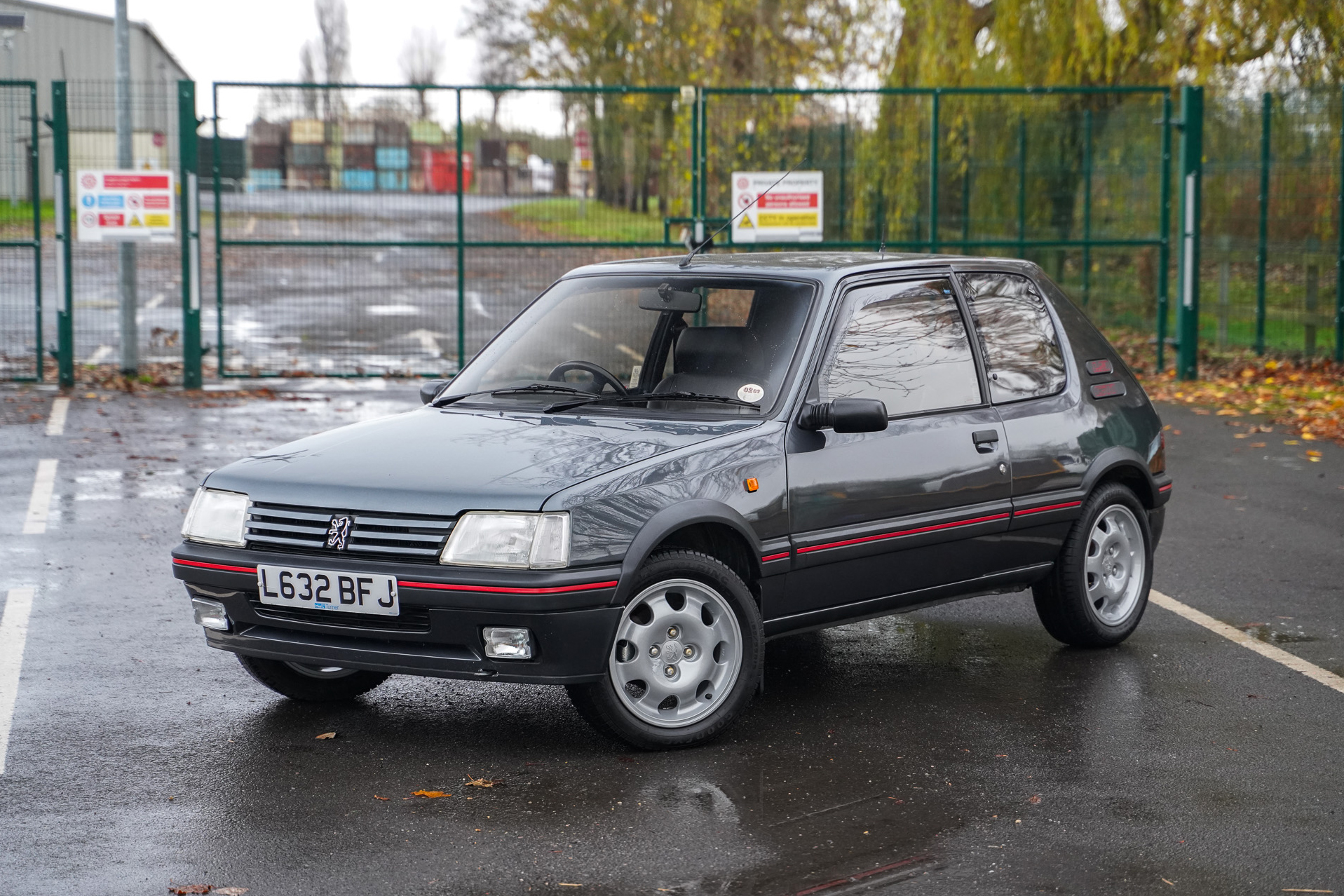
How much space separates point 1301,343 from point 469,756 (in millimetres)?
14165

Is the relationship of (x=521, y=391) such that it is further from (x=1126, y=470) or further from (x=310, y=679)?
(x=1126, y=470)

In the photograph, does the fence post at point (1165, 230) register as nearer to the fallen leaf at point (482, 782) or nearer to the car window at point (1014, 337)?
the car window at point (1014, 337)

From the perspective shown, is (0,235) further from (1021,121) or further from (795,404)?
(795,404)

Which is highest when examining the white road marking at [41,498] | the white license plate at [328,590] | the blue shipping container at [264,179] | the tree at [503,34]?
the tree at [503,34]

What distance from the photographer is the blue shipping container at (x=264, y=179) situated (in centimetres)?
1490

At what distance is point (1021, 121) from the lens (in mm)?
17844

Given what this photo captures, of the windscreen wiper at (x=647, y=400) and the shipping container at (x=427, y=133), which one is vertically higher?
the shipping container at (x=427, y=133)

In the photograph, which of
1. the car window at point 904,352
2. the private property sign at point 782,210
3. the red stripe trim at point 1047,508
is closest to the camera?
the car window at point 904,352

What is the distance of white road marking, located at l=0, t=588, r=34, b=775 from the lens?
5.53 metres

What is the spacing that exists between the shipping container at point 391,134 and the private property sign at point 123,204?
1942mm

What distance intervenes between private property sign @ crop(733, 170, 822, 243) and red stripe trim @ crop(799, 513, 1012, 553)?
9.67 metres

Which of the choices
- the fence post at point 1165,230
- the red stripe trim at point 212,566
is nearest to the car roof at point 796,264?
the red stripe trim at point 212,566

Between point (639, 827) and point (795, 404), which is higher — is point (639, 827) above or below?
below

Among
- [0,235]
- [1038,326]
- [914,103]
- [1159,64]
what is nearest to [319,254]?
[0,235]
